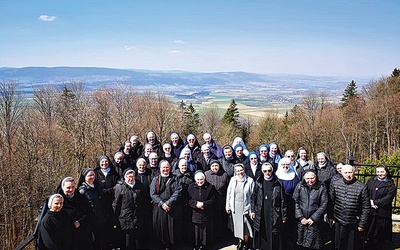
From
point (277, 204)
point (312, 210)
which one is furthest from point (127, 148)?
point (312, 210)

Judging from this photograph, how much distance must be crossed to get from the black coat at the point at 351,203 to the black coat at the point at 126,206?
10.6 feet

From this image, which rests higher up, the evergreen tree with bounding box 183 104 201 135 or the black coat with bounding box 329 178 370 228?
the black coat with bounding box 329 178 370 228

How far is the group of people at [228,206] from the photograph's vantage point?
499 centimetres

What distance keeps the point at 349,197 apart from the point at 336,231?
24.7 inches

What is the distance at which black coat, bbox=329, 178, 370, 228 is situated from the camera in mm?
4906

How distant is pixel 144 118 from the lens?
37375 millimetres

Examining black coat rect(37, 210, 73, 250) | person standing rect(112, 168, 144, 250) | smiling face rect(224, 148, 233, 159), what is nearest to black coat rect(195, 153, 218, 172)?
smiling face rect(224, 148, 233, 159)

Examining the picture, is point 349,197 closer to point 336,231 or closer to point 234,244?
point 336,231

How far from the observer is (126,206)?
17.8ft

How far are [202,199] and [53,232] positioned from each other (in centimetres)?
249

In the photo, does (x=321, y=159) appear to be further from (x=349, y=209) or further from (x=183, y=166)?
(x=183, y=166)

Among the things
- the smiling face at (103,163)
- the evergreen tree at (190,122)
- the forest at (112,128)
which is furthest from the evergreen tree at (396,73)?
the smiling face at (103,163)

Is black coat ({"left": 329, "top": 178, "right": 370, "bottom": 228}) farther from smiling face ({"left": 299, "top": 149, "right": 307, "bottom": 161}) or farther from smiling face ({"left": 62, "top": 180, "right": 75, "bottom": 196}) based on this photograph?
smiling face ({"left": 62, "top": 180, "right": 75, "bottom": 196})

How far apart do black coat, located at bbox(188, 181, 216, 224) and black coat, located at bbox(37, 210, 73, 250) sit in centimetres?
224
